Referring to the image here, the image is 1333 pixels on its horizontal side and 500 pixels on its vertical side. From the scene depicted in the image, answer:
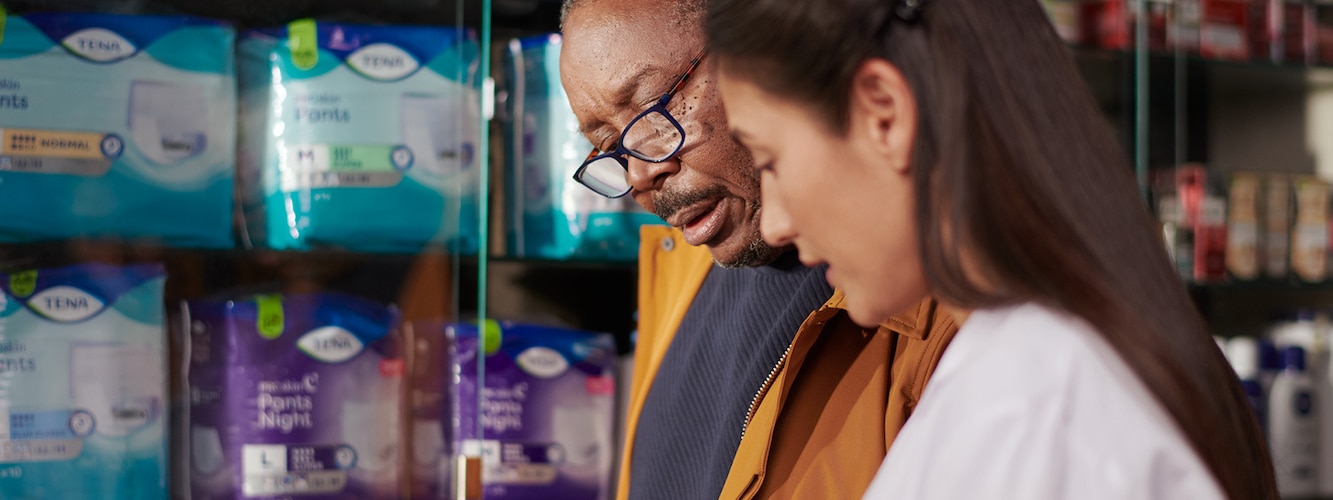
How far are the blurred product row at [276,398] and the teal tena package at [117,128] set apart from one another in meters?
0.08

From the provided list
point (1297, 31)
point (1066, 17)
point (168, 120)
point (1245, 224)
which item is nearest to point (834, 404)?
point (168, 120)

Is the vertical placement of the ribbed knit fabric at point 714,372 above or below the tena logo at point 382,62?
below

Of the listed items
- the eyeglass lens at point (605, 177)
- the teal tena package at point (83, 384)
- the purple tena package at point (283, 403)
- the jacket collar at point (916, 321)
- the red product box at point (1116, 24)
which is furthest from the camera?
the red product box at point (1116, 24)

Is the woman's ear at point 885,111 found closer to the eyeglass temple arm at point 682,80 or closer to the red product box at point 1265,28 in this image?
the eyeglass temple arm at point 682,80

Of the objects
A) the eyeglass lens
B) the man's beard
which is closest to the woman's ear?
the man's beard

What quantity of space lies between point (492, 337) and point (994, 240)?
52.2 inches

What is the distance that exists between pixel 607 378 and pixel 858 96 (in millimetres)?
1313

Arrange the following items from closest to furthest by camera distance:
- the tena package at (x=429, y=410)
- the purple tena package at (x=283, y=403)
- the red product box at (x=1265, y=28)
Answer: the purple tena package at (x=283, y=403), the tena package at (x=429, y=410), the red product box at (x=1265, y=28)

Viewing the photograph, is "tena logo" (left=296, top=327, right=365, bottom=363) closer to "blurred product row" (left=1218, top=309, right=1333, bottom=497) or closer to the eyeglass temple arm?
the eyeglass temple arm

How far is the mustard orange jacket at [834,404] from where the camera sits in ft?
3.27

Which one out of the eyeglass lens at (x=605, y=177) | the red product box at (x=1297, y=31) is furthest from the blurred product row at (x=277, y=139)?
the red product box at (x=1297, y=31)

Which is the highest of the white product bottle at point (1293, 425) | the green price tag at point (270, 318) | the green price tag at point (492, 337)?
the green price tag at point (270, 318)

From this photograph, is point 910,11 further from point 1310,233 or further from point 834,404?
point 1310,233

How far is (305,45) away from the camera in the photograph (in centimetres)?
171
